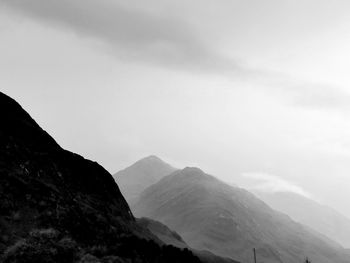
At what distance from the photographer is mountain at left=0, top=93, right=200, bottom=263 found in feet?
83.8

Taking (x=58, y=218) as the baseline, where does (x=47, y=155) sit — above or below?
above

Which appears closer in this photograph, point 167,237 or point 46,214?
point 46,214

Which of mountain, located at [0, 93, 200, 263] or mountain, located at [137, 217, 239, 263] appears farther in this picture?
mountain, located at [137, 217, 239, 263]

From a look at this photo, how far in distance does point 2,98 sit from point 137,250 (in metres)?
32.8

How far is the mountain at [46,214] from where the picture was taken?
83.8 ft

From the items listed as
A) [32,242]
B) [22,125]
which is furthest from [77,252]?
[22,125]

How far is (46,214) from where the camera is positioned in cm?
3130

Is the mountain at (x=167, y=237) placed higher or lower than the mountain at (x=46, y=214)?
higher

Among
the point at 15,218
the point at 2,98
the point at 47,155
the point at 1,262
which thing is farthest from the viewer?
the point at 2,98

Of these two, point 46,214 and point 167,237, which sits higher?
point 167,237

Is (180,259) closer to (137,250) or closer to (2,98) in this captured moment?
(137,250)

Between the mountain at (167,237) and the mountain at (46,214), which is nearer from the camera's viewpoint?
the mountain at (46,214)

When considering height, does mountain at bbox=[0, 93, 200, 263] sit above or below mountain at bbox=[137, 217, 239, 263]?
below

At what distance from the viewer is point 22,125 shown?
51.6 metres
